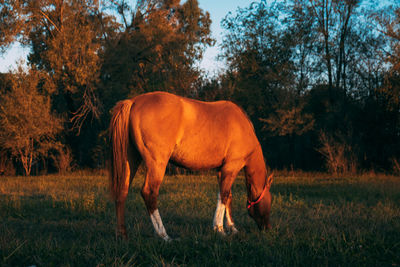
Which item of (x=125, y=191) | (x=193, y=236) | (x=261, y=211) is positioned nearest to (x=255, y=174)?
(x=261, y=211)

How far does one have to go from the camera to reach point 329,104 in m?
19.6

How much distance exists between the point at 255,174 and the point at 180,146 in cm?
149

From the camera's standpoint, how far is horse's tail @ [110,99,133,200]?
488 cm

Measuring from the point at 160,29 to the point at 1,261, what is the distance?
19.2 m

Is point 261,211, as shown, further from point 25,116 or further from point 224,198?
point 25,116

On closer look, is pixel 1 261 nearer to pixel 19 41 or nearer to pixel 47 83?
pixel 47 83

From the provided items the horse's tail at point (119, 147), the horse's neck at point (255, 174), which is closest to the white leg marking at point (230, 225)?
the horse's neck at point (255, 174)

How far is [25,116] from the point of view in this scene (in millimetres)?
17094

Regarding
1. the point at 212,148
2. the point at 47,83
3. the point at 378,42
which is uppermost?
the point at 378,42

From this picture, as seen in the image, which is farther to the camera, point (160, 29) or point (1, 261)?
point (160, 29)

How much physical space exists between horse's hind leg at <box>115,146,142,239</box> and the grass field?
0.18m

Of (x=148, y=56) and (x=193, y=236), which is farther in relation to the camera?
(x=148, y=56)

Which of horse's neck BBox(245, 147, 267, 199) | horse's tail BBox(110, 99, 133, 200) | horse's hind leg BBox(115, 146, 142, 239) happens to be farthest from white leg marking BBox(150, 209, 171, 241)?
horse's neck BBox(245, 147, 267, 199)

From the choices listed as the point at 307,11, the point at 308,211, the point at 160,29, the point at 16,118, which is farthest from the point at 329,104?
the point at 16,118
